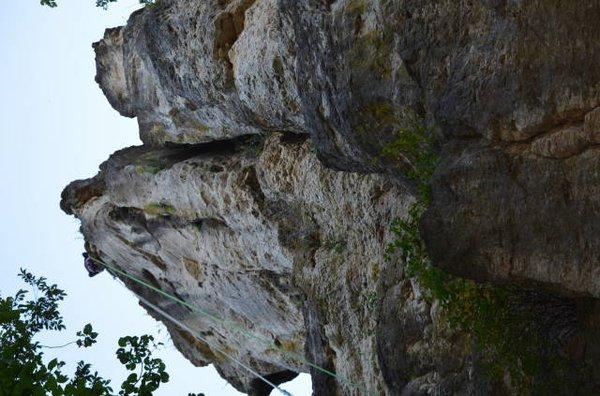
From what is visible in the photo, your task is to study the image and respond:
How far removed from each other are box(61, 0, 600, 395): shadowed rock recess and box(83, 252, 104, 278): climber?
4484 millimetres

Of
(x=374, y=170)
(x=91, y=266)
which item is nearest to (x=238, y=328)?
(x=91, y=266)

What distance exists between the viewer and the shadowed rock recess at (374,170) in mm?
6750

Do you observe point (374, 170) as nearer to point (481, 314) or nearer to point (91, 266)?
point (481, 314)

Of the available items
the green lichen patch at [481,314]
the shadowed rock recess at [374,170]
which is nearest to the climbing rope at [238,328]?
the shadowed rock recess at [374,170]

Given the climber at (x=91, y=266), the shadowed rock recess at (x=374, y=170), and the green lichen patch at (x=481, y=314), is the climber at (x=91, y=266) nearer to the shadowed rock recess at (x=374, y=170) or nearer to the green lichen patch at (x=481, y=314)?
the shadowed rock recess at (x=374, y=170)

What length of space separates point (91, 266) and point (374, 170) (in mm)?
13442

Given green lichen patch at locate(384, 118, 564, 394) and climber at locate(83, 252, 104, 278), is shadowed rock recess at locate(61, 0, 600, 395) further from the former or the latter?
climber at locate(83, 252, 104, 278)

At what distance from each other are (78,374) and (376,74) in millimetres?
5463

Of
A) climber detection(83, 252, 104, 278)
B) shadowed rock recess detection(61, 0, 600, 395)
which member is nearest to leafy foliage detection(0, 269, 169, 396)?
shadowed rock recess detection(61, 0, 600, 395)

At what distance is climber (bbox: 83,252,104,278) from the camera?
69.5 feet

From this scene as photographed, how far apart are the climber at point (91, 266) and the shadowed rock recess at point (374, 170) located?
14.7ft

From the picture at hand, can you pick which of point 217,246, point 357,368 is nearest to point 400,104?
point 357,368

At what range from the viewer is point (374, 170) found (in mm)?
9766

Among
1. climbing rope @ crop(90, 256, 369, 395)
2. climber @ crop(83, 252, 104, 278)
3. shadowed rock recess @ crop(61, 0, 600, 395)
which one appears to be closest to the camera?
shadowed rock recess @ crop(61, 0, 600, 395)
